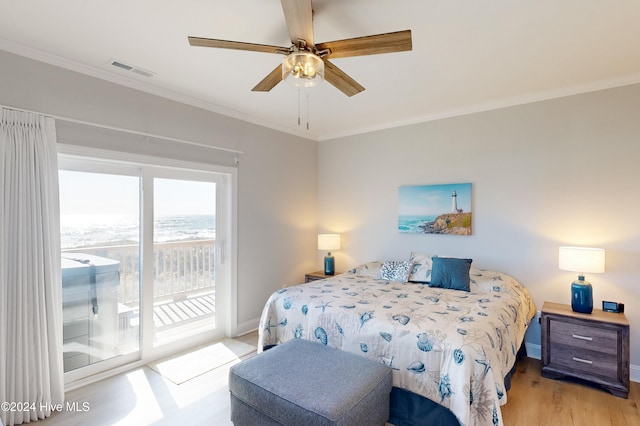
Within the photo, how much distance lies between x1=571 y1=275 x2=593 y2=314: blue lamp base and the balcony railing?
144 inches

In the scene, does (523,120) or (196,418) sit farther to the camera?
(523,120)

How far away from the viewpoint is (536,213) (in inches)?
129

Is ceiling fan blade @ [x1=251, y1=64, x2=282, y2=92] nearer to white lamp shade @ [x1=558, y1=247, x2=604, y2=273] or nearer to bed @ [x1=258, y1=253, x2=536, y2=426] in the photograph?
bed @ [x1=258, y1=253, x2=536, y2=426]

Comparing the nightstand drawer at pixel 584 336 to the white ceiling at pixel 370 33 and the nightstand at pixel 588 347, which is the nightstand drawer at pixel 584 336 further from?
the white ceiling at pixel 370 33

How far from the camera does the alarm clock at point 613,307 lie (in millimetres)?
2793

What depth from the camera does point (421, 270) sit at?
355 cm

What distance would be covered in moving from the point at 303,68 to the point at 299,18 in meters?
0.27

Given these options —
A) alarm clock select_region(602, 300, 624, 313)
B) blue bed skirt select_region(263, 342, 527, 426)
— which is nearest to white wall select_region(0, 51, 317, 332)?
blue bed skirt select_region(263, 342, 527, 426)

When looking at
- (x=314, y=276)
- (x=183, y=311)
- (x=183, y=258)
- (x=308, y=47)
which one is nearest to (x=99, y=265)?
(x=183, y=258)

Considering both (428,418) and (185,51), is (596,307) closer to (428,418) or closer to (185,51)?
(428,418)

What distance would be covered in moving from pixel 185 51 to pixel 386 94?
1902 mm

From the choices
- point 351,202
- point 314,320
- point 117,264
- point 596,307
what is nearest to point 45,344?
point 117,264

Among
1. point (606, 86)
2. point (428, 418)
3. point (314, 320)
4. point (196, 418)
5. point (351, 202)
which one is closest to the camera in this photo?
point (428, 418)

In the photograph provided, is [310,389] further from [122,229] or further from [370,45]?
[122,229]
